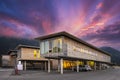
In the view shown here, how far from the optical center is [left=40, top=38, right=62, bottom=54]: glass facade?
38.7 meters

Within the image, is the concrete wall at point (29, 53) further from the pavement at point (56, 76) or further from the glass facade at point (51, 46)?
the pavement at point (56, 76)

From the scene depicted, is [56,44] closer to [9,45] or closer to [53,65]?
[53,65]

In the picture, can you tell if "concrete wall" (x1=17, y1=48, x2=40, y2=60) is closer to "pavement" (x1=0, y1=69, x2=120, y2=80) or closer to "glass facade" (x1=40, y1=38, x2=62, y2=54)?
"glass facade" (x1=40, y1=38, x2=62, y2=54)

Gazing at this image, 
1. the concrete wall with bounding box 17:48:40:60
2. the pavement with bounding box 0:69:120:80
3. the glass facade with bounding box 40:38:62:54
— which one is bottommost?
the pavement with bounding box 0:69:120:80

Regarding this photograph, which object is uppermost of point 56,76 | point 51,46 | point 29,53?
point 51,46

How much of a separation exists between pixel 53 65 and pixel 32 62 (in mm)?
6642

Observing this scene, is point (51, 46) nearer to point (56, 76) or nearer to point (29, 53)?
point (56, 76)

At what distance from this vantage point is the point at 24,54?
55.7 m

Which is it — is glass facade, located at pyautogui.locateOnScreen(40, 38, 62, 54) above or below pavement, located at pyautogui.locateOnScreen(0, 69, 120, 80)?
above

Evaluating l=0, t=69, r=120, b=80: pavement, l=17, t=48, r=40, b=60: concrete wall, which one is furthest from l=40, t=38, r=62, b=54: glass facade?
l=17, t=48, r=40, b=60: concrete wall

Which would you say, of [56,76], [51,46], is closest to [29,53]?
[51,46]

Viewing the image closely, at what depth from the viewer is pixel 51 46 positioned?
40625 mm

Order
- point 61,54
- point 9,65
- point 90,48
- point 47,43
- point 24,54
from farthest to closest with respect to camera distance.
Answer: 1. point 9,65
2. point 90,48
3. point 24,54
4. point 47,43
5. point 61,54

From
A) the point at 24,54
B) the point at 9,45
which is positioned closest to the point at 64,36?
the point at 24,54
